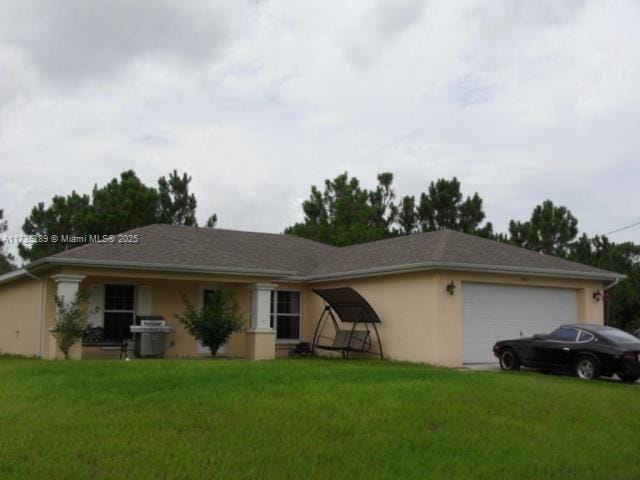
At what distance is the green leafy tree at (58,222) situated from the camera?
1359 inches

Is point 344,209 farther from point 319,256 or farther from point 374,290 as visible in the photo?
point 374,290

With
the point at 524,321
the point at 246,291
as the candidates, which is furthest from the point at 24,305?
the point at 524,321

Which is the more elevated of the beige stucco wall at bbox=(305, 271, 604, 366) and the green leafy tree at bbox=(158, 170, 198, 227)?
the green leafy tree at bbox=(158, 170, 198, 227)

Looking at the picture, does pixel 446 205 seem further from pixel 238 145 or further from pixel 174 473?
pixel 174 473

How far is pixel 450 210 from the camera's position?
4162 cm

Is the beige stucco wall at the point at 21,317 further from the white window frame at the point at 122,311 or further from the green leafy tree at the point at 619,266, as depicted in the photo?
the green leafy tree at the point at 619,266

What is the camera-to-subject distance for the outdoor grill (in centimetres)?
1902

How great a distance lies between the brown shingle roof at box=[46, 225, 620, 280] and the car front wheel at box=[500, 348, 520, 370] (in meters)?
2.47

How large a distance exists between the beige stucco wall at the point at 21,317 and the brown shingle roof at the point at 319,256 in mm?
3075

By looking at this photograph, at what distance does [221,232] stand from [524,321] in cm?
1229

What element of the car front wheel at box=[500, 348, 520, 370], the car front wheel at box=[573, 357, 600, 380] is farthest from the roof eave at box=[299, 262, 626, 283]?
the car front wheel at box=[573, 357, 600, 380]

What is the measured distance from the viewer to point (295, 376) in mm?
12492

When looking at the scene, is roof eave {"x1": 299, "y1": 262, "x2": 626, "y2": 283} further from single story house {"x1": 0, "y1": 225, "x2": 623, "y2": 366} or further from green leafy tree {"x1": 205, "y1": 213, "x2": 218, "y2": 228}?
green leafy tree {"x1": 205, "y1": 213, "x2": 218, "y2": 228}

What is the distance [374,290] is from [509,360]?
16.8ft
